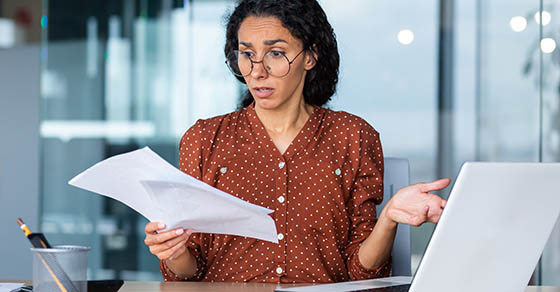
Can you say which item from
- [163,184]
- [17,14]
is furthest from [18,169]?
[163,184]

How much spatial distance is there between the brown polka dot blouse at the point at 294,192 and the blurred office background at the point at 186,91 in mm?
1291

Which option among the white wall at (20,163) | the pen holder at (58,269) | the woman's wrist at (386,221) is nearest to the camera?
the pen holder at (58,269)

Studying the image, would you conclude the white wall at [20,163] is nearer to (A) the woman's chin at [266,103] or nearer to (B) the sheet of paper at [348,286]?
(A) the woman's chin at [266,103]

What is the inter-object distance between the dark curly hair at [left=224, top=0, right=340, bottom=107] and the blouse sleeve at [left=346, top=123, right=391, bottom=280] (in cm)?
21

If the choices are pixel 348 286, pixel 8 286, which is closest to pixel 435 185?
pixel 348 286

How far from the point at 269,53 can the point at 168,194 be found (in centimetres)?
68

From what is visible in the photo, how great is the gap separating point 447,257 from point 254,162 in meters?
0.83

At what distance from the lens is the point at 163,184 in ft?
3.60

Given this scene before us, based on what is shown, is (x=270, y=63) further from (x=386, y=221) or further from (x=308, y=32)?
(x=386, y=221)

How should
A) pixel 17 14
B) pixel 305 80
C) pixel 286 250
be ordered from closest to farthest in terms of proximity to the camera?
pixel 286 250, pixel 305 80, pixel 17 14

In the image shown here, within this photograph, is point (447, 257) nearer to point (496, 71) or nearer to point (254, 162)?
point (254, 162)

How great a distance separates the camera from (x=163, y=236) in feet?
→ 4.12

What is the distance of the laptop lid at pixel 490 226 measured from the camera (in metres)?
0.93

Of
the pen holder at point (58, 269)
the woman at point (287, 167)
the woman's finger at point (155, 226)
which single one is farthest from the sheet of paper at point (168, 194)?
the woman at point (287, 167)
